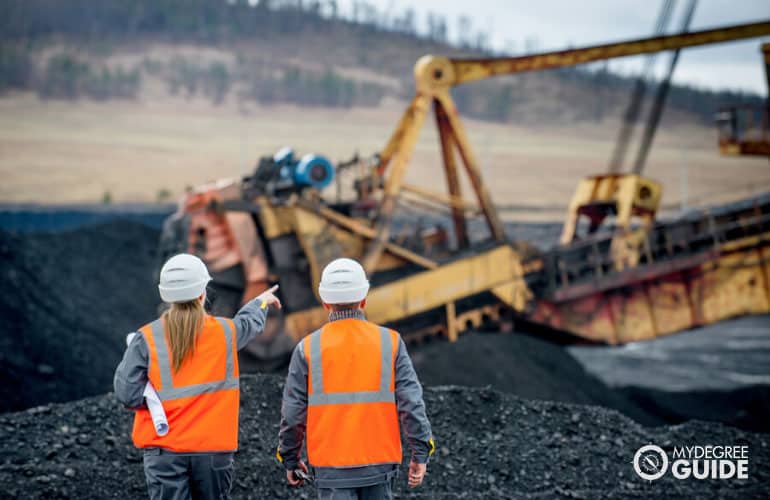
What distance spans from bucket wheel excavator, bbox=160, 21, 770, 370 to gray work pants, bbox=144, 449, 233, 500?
4769mm

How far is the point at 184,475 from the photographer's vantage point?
9.67ft

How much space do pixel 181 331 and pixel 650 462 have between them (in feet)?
11.4

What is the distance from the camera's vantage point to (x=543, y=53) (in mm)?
8430

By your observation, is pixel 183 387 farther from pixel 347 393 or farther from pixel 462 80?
pixel 462 80

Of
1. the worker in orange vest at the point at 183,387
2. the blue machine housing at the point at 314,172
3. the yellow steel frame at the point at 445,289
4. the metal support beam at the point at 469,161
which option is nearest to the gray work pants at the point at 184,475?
the worker in orange vest at the point at 183,387

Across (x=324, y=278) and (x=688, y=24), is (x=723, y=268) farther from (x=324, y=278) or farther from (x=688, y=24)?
(x=324, y=278)

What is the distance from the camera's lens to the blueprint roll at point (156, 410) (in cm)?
285

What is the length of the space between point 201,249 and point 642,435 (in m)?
4.85

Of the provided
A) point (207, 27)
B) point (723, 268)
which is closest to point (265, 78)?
point (207, 27)

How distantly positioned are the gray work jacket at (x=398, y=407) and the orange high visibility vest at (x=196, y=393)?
0.26 meters

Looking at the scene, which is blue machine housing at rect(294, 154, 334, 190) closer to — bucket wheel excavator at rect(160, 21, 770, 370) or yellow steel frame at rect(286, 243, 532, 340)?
bucket wheel excavator at rect(160, 21, 770, 370)

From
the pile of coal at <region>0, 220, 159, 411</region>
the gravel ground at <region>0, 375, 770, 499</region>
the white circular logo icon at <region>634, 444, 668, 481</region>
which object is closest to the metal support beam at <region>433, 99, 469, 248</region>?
the gravel ground at <region>0, 375, 770, 499</region>

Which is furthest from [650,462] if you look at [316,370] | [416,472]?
[316,370]

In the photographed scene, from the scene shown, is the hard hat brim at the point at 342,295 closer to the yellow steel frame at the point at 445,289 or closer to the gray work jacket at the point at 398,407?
the gray work jacket at the point at 398,407
